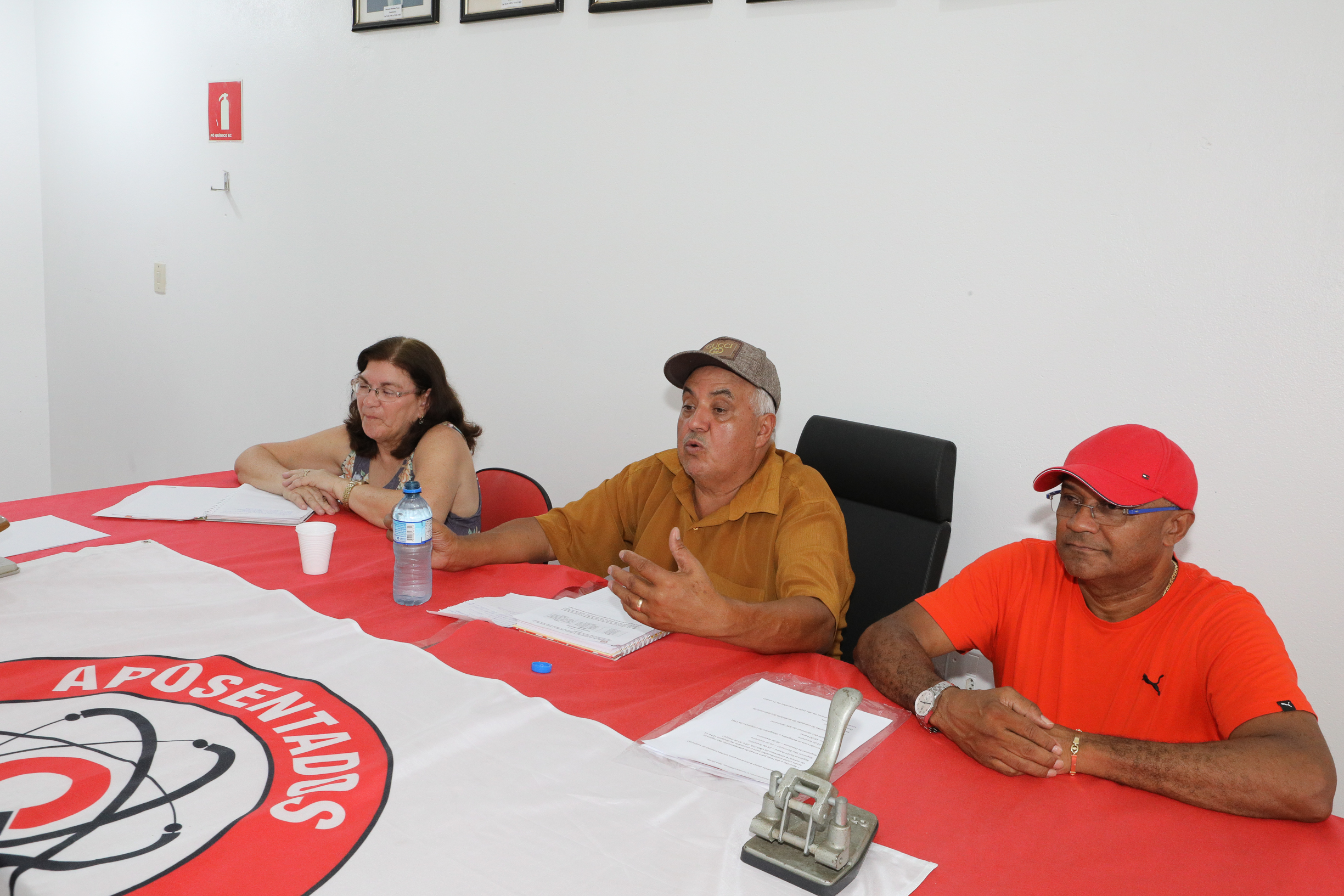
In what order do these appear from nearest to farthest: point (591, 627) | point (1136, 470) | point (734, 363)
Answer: point (1136, 470) → point (591, 627) → point (734, 363)

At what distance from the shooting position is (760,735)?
125cm

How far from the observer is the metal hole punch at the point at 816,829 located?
0.94 meters

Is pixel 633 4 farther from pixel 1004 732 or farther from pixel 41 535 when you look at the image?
pixel 1004 732

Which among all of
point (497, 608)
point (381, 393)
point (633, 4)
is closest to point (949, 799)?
point (497, 608)

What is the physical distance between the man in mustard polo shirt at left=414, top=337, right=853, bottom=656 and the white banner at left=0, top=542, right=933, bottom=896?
1.58 ft

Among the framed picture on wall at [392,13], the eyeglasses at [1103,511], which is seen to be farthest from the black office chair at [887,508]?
the framed picture on wall at [392,13]

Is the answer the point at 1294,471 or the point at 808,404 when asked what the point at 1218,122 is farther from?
the point at 808,404

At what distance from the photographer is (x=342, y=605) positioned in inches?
65.4

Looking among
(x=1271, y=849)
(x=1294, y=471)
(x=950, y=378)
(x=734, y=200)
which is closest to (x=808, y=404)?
(x=950, y=378)

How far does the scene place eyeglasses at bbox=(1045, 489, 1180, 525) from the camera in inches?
57.9

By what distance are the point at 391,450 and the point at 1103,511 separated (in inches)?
73.6

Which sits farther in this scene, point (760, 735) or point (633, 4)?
point (633, 4)

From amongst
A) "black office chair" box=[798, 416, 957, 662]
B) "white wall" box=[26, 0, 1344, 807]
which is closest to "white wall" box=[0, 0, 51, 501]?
"white wall" box=[26, 0, 1344, 807]

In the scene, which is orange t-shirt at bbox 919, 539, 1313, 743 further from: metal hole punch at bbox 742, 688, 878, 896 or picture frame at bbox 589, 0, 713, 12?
picture frame at bbox 589, 0, 713, 12
